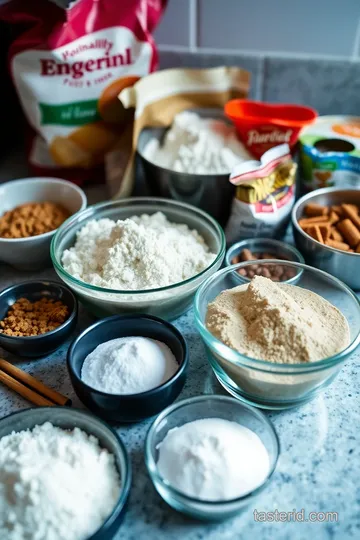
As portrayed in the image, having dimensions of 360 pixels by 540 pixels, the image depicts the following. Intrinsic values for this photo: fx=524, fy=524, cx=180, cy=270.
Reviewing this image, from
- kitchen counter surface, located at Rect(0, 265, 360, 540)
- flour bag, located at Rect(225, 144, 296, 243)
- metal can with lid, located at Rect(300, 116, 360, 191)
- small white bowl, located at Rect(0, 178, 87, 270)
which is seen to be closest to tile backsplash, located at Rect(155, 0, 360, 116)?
metal can with lid, located at Rect(300, 116, 360, 191)

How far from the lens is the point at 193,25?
1.22m

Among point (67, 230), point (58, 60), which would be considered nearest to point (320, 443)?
point (67, 230)

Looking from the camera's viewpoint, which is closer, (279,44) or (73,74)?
(73,74)

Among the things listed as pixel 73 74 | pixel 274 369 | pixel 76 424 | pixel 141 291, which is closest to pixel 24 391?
pixel 76 424

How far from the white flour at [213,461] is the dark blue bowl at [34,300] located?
0.25 meters

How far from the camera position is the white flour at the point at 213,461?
0.60m

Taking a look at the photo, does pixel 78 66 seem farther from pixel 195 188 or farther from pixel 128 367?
pixel 128 367

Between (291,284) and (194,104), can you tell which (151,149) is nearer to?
(194,104)

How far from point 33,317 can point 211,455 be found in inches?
15.3

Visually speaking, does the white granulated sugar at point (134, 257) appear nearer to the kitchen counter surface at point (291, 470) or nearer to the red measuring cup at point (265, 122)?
the kitchen counter surface at point (291, 470)

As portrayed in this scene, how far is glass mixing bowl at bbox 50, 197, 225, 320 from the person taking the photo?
0.82m

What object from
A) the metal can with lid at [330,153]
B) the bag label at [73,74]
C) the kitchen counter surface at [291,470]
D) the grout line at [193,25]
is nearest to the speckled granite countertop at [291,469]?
Result: the kitchen counter surface at [291,470]

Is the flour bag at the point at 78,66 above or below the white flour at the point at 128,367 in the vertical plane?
above

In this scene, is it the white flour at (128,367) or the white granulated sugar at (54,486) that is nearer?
the white granulated sugar at (54,486)
